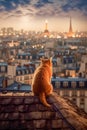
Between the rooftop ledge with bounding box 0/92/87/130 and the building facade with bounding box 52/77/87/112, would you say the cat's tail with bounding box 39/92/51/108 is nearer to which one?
the rooftop ledge with bounding box 0/92/87/130

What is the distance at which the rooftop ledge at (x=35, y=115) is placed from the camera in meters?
3.23

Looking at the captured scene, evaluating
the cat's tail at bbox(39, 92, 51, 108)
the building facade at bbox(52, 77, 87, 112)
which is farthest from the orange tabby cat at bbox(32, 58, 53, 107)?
the building facade at bbox(52, 77, 87, 112)

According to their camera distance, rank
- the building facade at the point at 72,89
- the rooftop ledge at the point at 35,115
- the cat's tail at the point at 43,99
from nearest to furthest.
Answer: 1. the rooftop ledge at the point at 35,115
2. the cat's tail at the point at 43,99
3. the building facade at the point at 72,89

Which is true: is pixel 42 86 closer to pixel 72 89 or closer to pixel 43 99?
pixel 43 99

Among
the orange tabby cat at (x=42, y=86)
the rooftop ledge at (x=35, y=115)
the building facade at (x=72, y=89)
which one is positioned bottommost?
the building facade at (x=72, y=89)

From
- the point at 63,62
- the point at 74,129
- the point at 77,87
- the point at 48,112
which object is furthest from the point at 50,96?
the point at 63,62

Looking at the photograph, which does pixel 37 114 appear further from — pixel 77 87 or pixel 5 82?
pixel 77 87

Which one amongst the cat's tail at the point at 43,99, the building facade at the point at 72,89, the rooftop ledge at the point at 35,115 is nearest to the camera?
the rooftop ledge at the point at 35,115

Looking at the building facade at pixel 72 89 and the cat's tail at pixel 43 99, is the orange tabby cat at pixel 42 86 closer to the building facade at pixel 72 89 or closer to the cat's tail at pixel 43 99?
the cat's tail at pixel 43 99

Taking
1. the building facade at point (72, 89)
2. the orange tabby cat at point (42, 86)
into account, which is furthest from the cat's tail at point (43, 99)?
the building facade at point (72, 89)

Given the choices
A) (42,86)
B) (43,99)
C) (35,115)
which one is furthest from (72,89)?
(35,115)

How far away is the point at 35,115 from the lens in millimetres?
3352

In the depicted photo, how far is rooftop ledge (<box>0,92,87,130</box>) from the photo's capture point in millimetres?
3230

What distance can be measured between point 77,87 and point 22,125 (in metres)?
11.7
